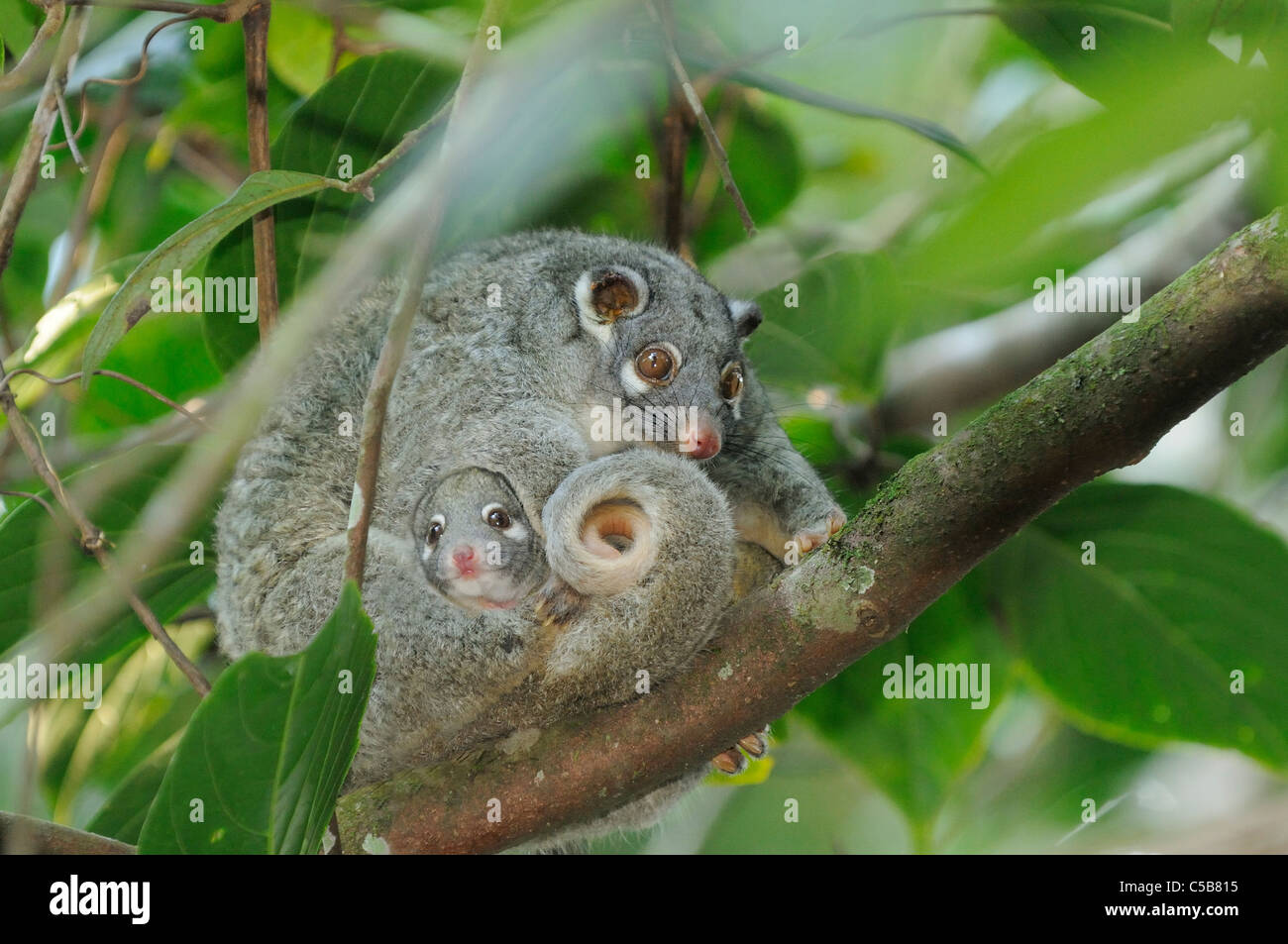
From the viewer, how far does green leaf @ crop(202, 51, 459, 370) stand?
11.6 ft

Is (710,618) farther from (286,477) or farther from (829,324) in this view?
(829,324)

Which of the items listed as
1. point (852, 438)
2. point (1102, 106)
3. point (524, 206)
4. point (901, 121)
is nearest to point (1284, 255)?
point (1102, 106)

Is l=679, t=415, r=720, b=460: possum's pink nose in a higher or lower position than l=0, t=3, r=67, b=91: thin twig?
lower

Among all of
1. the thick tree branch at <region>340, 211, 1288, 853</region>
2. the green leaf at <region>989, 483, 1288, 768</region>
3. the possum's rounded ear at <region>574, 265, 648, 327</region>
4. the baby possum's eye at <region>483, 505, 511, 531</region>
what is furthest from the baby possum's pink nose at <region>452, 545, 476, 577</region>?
the green leaf at <region>989, 483, 1288, 768</region>

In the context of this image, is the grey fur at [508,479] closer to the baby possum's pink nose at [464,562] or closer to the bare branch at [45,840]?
the baby possum's pink nose at [464,562]

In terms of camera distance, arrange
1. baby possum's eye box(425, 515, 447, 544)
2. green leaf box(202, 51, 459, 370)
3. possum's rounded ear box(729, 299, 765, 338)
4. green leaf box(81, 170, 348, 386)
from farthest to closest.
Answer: possum's rounded ear box(729, 299, 765, 338) < green leaf box(202, 51, 459, 370) < baby possum's eye box(425, 515, 447, 544) < green leaf box(81, 170, 348, 386)

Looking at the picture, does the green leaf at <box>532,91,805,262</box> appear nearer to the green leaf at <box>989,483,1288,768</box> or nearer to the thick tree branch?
the green leaf at <box>989,483,1288,768</box>

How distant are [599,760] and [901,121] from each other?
2036 millimetres

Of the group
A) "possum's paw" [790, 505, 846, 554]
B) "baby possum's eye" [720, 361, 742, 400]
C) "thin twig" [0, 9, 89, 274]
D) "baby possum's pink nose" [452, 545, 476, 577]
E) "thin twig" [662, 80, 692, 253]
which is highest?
"thin twig" [662, 80, 692, 253]

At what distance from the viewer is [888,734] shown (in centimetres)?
394

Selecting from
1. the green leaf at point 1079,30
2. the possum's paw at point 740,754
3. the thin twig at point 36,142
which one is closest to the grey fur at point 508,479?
the possum's paw at point 740,754

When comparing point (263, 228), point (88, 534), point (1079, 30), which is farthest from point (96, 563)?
point (1079, 30)

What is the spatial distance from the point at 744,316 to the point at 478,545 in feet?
4.50

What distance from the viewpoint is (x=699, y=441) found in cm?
306
